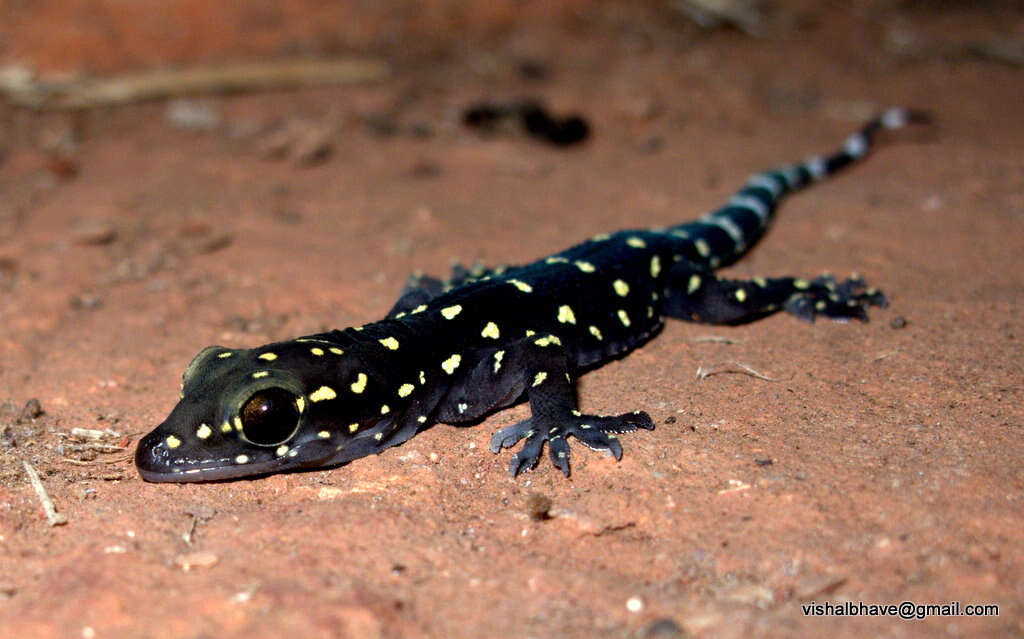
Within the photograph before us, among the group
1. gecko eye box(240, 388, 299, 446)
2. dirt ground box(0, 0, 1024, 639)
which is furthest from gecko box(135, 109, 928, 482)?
dirt ground box(0, 0, 1024, 639)

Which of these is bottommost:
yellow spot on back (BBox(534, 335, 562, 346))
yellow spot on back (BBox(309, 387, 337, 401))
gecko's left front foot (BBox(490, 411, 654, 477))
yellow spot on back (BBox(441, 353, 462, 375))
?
gecko's left front foot (BBox(490, 411, 654, 477))

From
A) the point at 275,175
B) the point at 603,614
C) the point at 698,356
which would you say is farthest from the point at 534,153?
the point at 603,614

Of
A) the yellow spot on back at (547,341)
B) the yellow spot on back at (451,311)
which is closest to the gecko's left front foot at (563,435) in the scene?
the yellow spot on back at (547,341)

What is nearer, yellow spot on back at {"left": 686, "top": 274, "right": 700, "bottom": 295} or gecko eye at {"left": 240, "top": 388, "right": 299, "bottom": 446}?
gecko eye at {"left": 240, "top": 388, "right": 299, "bottom": 446}

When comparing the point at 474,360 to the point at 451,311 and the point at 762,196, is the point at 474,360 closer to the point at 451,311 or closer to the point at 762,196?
the point at 451,311

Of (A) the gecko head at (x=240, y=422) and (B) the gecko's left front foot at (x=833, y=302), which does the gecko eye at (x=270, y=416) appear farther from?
(B) the gecko's left front foot at (x=833, y=302)

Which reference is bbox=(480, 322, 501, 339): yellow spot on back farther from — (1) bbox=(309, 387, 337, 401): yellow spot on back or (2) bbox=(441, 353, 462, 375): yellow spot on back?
(1) bbox=(309, 387, 337, 401): yellow spot on back

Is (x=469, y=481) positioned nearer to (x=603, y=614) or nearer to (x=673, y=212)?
(x=603, y=614)
